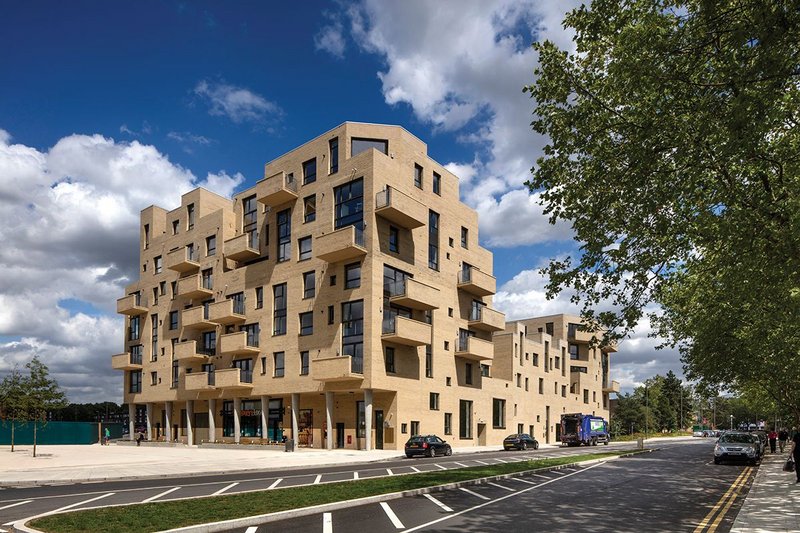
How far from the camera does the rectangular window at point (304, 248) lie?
46.4 metres

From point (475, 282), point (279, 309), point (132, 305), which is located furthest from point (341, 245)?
point (132, 305)

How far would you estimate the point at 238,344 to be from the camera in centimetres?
4884

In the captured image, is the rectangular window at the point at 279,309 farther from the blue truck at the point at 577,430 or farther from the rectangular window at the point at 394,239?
the blue truck at the point at 577,430

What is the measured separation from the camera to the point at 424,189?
158ft

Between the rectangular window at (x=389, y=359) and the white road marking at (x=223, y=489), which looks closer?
the white road marking at (x=223, y=489)

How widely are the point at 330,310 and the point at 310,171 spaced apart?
11.6 meters

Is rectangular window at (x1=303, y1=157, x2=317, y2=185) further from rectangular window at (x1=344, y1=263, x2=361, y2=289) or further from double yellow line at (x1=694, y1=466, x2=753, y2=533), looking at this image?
double yellow line at (x1=694, y1=466, x2=753, y2=533)

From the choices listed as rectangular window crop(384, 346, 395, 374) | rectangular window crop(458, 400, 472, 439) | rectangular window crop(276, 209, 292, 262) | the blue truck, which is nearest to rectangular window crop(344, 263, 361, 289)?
rectangular window crop(384, 346, 395, 374)

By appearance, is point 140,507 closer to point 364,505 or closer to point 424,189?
point 364,505

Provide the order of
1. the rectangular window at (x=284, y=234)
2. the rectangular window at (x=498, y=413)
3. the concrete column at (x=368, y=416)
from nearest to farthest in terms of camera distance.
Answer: the concrete column at (x=368, y=416)
the rectangular window at (x=284, y=234)
the rectangular window at (x=498, y=413)

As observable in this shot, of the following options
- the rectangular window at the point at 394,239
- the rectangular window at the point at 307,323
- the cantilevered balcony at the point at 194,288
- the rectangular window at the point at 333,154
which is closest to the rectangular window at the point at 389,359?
the rectangular window at the point at 307,323

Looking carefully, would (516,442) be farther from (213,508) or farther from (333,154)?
(213,508)

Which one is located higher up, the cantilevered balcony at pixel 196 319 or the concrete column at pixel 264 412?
the cantilevered balcony at pixel 196 319

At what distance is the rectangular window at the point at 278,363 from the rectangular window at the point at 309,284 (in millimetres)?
5389
